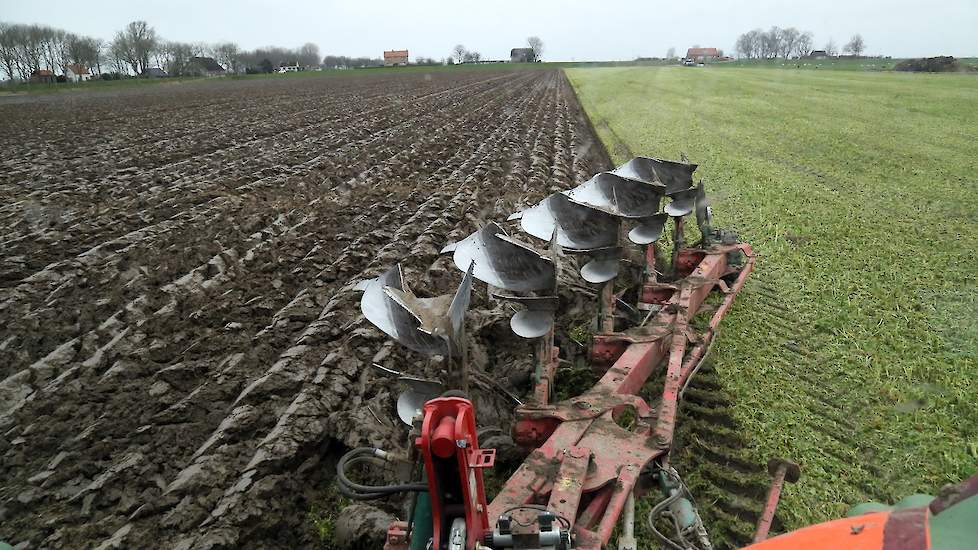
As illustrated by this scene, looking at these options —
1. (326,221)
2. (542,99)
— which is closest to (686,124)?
(542,99)

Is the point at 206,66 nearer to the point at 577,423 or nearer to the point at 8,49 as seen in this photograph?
the point at 8,49

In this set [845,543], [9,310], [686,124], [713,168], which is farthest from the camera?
[686,124]

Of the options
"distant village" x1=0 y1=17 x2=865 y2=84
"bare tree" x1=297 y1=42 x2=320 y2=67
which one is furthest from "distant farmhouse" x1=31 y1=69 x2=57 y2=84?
"bare tree" x1=297 y1=42 x2=320 y2=67

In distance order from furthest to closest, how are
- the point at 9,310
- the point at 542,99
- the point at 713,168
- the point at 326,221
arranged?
the point at 542,99 → the point at 713,168 → the point at 326,221 → the point at 9,310

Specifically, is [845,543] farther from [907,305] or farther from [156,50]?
[156,50]

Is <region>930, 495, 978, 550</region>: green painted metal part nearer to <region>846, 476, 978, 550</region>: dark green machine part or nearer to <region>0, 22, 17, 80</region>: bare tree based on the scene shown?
<region>846, 476, 978, 550</region>: dark green machine part

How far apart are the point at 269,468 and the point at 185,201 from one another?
19.3 feet

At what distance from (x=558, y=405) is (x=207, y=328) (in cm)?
301

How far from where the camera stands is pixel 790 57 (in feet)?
279

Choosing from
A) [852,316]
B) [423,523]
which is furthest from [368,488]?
[852,316]

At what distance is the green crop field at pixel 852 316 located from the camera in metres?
3.41

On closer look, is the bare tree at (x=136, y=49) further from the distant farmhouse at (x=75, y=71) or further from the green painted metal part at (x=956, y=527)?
the green painted metal part at (x=956, y=527)

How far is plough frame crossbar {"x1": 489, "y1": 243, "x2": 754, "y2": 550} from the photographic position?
8.28ft

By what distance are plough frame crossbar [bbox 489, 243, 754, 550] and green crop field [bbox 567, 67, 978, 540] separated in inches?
20.6
